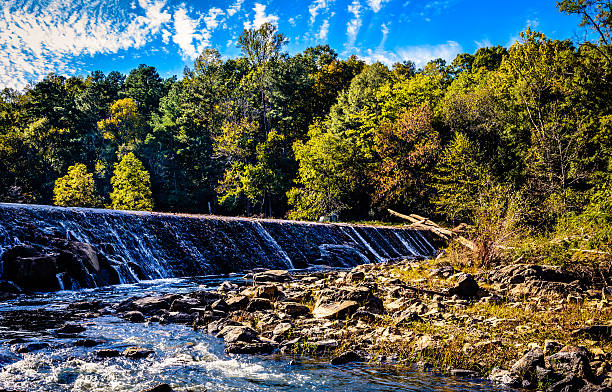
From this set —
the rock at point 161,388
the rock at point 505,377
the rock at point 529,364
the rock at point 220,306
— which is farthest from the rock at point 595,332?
the rock at point 220,306

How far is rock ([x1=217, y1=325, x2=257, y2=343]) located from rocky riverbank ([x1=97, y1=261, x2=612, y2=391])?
0.02 m

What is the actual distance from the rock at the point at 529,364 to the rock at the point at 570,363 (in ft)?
0.47

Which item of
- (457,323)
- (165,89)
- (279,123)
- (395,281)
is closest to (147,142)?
(279,123)

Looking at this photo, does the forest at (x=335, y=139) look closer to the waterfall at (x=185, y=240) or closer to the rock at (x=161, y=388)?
the waterfall at (x=185, y=240)

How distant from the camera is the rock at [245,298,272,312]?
1024 centimetres

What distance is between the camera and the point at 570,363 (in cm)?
564

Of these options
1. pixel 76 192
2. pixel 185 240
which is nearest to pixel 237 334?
pixel 185 240

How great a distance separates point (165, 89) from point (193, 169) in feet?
93.8

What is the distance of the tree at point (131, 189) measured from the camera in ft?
138

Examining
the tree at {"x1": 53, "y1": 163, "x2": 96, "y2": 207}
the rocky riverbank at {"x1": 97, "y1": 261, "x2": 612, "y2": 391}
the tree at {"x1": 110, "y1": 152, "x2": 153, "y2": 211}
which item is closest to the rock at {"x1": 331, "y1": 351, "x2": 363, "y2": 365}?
the rocky riverbank at {"x1": 97, "y1": 261, "x2": 612, "y2": 391}

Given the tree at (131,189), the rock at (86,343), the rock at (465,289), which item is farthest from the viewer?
the tree at (131,189)

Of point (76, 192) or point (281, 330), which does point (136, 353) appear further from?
point (76, 192)

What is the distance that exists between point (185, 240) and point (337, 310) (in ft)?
41.7

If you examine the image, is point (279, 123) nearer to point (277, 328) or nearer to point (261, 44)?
point (261, 44)
